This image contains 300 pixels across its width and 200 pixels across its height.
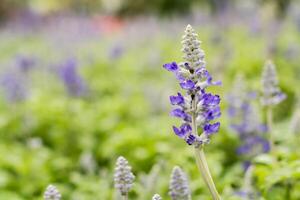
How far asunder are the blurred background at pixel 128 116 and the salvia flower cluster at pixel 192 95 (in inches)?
31.7

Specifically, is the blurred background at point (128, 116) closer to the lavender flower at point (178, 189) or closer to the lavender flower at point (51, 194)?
the lavender flower at point (178, 189)

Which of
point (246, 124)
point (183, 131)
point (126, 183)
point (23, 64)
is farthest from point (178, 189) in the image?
point (23, 64)

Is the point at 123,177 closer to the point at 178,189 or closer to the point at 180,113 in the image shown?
the point at 178,189

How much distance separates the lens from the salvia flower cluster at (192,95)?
2.29m

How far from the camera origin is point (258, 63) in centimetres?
834

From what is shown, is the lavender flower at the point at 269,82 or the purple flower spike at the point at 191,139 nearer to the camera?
the purple flower spike at the point at 191,139

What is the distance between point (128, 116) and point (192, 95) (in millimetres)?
4513

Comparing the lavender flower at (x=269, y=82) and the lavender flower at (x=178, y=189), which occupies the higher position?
the lavender flower at (x=269, y=82)

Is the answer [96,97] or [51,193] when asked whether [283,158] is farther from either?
[96,97]

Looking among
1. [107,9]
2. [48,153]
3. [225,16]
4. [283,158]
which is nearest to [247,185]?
[283,158]

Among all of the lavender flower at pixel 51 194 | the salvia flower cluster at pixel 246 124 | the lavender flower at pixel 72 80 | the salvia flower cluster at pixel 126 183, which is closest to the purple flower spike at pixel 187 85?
the salvia flower cluster at pixel 126 183

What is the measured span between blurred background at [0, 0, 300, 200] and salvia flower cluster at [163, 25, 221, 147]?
0.81 m

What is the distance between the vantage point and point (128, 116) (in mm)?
6824

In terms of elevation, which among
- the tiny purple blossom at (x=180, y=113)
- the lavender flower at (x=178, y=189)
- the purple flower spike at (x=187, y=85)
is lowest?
the lavender flower at (x=178, y=189)
